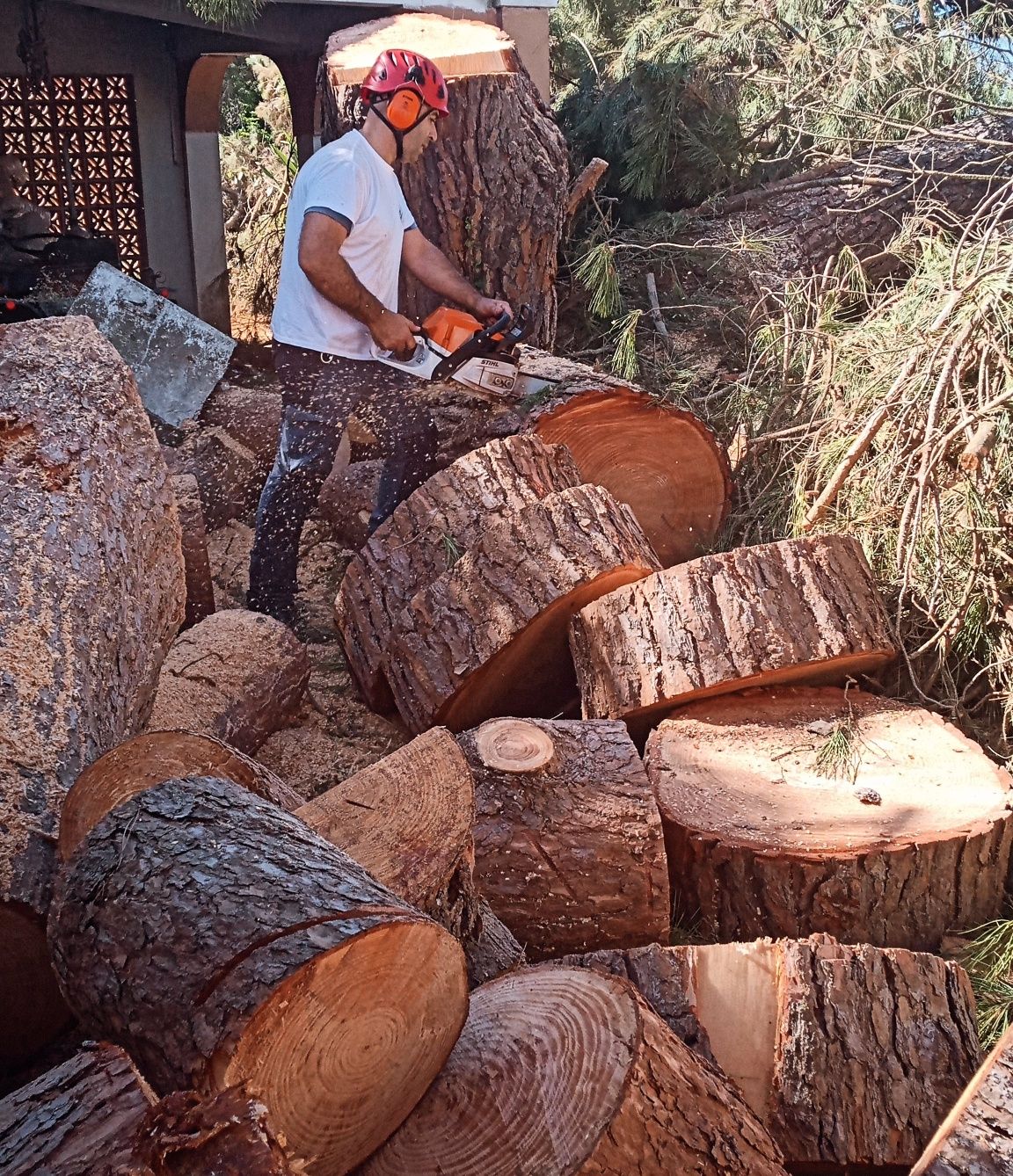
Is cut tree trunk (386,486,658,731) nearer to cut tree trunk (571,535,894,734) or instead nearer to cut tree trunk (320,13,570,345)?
cut tree trunk (571,535,894,734)

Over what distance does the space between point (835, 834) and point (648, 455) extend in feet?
5.17

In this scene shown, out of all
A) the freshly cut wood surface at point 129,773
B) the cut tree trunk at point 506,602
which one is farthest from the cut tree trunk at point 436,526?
the freshly cut wood surface at point 129,773

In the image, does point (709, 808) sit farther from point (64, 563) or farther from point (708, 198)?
point (708, 198)

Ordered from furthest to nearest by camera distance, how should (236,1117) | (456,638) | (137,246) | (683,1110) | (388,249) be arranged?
(137,246) → (388,249) → (456,638) → (683,1110) → (236,1117)

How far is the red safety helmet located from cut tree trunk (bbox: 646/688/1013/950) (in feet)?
6.86

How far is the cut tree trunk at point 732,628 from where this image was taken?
246cm

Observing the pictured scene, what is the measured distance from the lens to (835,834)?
6.81 ft

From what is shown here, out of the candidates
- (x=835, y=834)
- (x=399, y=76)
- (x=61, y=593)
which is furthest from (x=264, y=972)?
(x=399, y=76)

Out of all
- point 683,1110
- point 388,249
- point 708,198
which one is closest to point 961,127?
point 708,198

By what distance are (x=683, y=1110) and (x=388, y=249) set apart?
8.67ft

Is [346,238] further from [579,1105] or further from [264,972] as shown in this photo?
[579,1105]

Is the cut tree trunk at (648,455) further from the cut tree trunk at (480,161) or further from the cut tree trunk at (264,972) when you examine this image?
the cut tree trunk at (264,972)

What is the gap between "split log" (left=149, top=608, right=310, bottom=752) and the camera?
272 cm

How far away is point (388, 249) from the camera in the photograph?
10.6 ft
